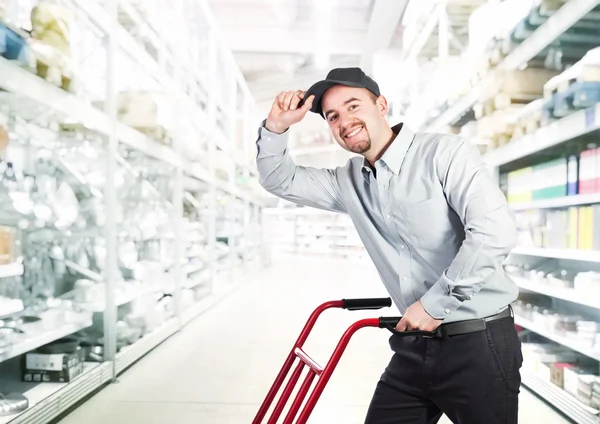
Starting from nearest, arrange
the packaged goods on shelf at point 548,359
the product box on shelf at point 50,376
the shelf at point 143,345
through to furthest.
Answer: the product box on shelf at point 50,376, the packaged goods on shelf at point 548,359, the shelf at point 143,345

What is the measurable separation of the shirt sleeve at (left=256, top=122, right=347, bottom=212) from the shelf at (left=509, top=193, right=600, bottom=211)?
1498mm

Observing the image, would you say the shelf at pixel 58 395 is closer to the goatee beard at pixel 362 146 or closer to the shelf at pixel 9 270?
the shelf at pixel 9 270

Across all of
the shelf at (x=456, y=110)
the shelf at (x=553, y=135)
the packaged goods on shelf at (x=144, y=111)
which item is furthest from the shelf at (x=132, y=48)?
the shelf at (x=553, y=135)

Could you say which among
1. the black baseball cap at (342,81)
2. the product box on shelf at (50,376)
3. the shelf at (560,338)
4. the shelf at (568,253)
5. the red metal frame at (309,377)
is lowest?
the product box on shelf at (50,376)

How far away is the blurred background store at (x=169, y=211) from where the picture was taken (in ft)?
9.21

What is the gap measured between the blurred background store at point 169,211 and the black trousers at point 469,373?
1414 millimetres

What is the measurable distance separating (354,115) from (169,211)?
154 inches

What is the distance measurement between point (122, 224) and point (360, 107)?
2930 mm

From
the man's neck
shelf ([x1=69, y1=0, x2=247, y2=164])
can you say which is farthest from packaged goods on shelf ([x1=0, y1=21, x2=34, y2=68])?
the man's neck

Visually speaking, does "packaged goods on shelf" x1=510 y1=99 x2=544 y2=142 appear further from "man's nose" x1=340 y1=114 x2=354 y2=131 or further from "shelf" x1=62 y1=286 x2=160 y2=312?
"shelf" x1=62 y1=286 x2=160 y2=312

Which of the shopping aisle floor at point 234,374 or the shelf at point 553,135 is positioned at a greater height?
the shelf at point 553,135

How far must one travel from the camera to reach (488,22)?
3.85m

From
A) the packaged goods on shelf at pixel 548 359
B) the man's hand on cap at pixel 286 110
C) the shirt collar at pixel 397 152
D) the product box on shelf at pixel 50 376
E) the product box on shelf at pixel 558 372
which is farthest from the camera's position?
the packaged goods on shelf at pixel 548 359

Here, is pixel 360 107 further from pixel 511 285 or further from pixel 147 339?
pixel 147 339
